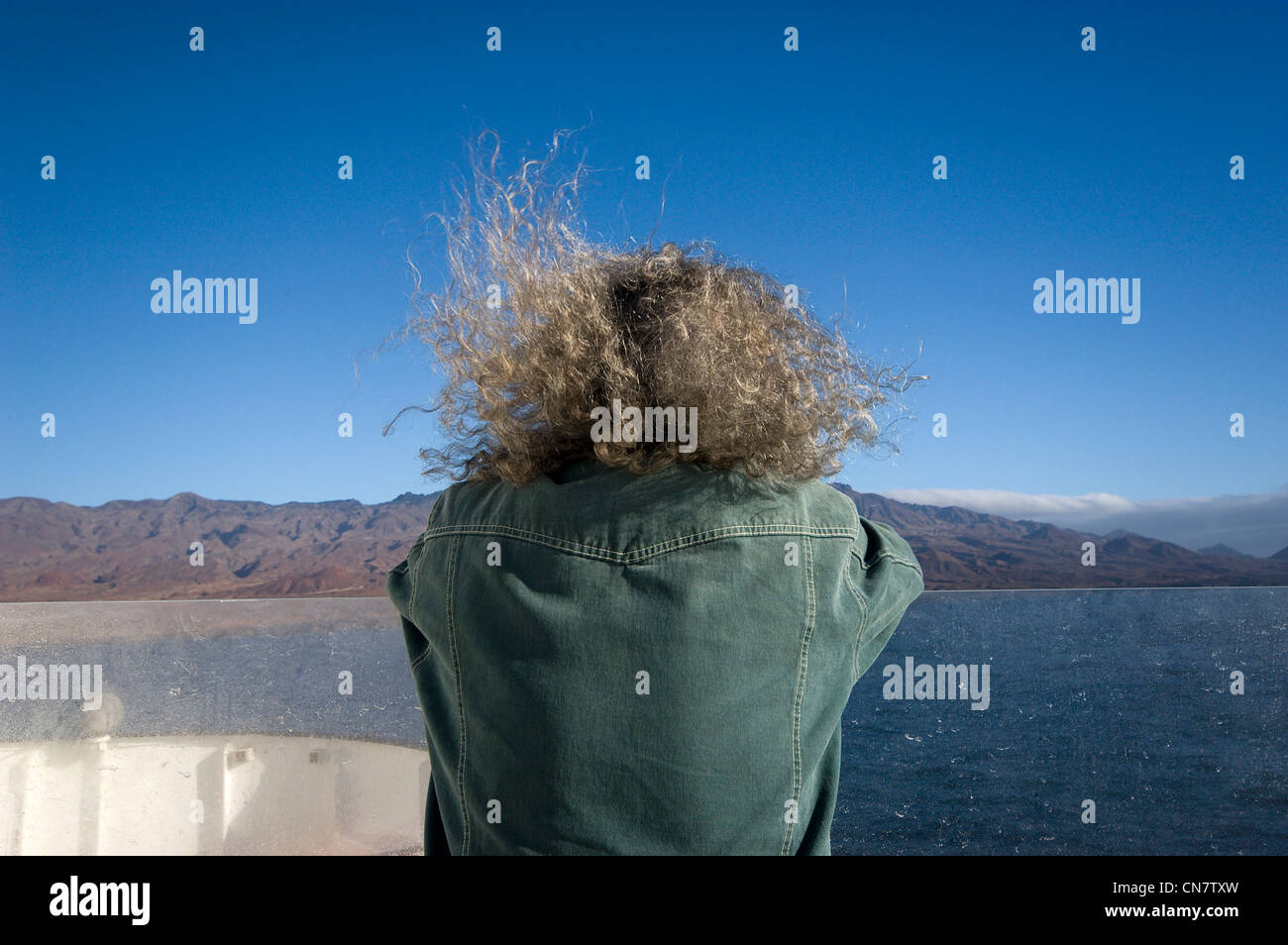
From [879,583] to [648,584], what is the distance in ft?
1.36

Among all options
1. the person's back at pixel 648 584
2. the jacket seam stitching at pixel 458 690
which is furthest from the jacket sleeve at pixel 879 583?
the jacket seam stitching at pixel 458 690

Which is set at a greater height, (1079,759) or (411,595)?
(411,595)

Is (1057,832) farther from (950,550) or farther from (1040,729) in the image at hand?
(950,550)

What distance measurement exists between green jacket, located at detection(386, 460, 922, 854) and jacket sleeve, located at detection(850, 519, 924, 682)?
2 centimetres

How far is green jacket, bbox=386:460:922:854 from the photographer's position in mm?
1111

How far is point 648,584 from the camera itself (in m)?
1.12

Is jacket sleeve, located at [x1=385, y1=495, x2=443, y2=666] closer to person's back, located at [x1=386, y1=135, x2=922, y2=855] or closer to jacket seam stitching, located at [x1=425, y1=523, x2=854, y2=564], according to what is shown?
person's back, located at [x1=386, y1=135, x2=922, y2=855]

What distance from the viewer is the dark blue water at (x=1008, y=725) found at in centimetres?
461

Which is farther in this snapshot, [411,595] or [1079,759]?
[1079,759]

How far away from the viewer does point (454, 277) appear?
58.1 inches

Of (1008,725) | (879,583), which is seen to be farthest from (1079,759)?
(879,583)

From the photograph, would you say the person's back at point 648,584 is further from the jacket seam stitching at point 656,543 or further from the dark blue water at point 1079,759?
the dark blue water at point 1079,759

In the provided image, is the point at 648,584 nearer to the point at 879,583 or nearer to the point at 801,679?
the point at 801,679

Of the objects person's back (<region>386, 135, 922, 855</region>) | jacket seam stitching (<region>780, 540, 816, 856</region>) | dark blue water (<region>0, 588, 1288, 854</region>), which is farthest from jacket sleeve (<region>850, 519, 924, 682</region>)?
dark blue water (<region>0, 588, 1288, 854</region>)
